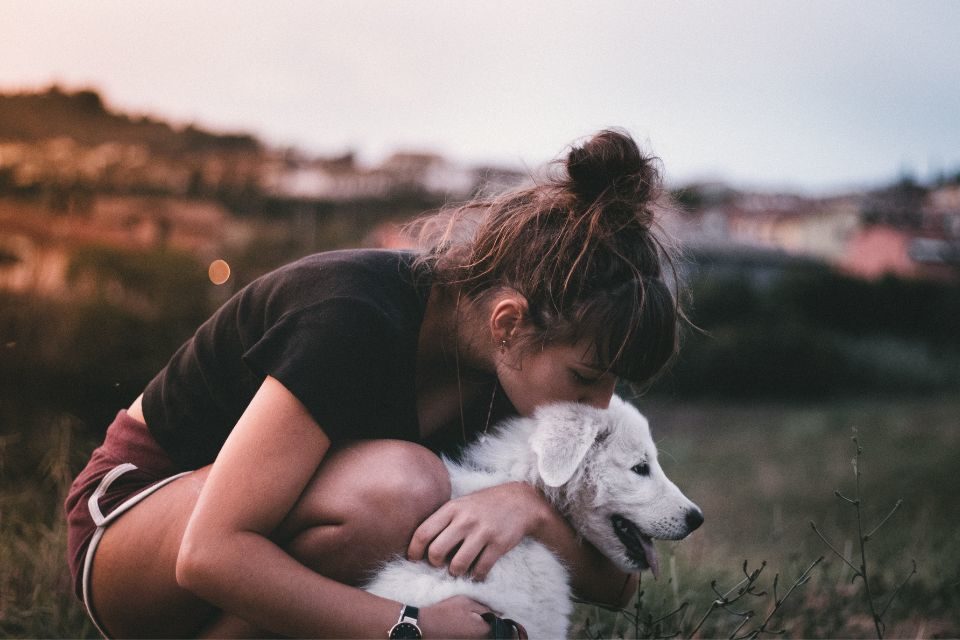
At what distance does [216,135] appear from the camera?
293 inches

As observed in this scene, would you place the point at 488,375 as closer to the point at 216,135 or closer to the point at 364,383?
the point at 364,383

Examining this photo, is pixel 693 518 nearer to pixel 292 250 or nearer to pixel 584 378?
pixel 584 378

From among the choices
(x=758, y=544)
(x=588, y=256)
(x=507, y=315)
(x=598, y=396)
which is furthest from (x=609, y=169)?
(x=758, y=544)

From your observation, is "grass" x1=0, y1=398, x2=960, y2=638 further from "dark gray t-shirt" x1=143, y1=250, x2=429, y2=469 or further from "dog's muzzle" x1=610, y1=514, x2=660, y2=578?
"dark gray t-shirt" x1=143, y1=250, x2=429, y2=469

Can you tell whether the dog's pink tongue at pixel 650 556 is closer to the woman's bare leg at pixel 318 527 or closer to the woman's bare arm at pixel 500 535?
the woman's bare arm at pixel 500 535

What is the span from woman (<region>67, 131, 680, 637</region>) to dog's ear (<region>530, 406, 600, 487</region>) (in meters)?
0.05

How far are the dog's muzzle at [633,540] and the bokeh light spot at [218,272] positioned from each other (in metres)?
5.79

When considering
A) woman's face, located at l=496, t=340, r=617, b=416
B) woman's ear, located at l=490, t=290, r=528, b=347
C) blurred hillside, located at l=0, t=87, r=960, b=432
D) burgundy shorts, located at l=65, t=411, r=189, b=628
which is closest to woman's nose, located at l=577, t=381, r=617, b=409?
woman's face, located at l=496, t=340, r=617, b=416

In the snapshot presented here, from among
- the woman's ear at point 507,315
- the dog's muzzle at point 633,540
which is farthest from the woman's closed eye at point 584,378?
the dog's muzzle at point 633,540

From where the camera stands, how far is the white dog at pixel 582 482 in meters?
2.09

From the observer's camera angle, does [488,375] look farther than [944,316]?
No

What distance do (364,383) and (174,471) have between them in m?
0.69

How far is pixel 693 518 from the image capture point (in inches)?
90.6

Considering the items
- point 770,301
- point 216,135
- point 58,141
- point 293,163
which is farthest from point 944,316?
point 58,141
